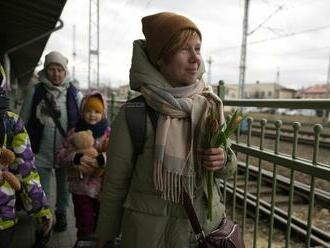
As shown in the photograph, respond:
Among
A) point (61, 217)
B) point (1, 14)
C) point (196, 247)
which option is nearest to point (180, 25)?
point (196, 247)

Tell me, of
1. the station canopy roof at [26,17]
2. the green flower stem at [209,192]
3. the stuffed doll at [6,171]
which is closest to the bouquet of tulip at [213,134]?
the green flower stem at [209,192]

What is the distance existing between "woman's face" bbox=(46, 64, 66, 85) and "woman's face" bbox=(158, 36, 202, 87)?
217 cm

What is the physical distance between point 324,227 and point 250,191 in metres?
1.70

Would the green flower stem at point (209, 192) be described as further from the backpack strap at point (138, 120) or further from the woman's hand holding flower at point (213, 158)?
the backpack strap at point (138, 120)

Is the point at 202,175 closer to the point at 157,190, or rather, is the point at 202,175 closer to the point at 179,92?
the point at 157,190

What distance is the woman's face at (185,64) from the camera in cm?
172

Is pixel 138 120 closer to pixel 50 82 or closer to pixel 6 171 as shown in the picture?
pixel 6 171

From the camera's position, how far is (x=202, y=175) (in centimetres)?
177

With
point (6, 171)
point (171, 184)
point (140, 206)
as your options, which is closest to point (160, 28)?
point (171, 184)

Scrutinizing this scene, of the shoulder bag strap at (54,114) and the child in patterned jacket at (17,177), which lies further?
the shoulder bag strap at (54,114)

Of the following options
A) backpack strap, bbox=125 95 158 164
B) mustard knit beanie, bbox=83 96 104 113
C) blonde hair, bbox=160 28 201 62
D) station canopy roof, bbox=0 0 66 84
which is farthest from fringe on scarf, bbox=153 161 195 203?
station canopy roof, bbox=0 0 66 84

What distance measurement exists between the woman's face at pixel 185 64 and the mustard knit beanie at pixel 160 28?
5 cm

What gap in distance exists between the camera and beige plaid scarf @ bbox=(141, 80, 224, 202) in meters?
1.67

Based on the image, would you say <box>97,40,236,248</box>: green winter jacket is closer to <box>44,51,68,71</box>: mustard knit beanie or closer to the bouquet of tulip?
the bouquet of tulip
